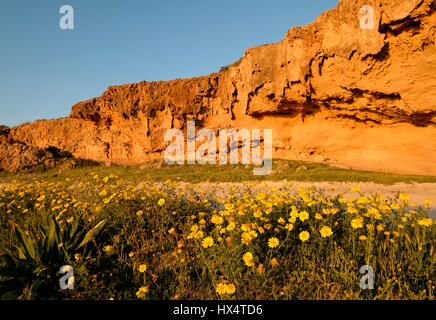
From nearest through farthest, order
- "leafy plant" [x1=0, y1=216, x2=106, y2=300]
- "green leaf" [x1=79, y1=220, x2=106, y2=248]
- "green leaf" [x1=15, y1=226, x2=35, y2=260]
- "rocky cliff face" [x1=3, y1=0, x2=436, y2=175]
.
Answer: "leafy plant" [x1=0, y1=216, x2=106, y2=300] < "green leaf" [x1=15, y1=226, x2=35, y2=260] < "green leaf" [x1=79, y1=220, x2=106, y2=248] < "rocky cliff face" [x1=3, y1=0, x2=436, y2=175]

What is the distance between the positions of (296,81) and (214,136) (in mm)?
7865

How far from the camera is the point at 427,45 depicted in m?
11.0

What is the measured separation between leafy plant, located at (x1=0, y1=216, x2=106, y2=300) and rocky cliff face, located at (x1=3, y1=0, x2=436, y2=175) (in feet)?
50.5

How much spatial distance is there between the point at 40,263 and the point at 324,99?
1630 cm

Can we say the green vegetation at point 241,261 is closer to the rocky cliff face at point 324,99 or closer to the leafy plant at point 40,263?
the leafy plant at point 40,263

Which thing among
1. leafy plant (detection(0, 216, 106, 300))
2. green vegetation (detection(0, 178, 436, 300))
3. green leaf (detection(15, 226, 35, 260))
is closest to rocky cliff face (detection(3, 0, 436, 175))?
green vegetation (detection(0, 178, 436, 300))

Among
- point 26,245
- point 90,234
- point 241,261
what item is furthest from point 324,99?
point 26,245

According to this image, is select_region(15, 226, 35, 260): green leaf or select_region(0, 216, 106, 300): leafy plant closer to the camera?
select_region(0, 216, 106, 300): leafy plant

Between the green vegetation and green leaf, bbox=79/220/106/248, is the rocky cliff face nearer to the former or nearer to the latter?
the green vegetation

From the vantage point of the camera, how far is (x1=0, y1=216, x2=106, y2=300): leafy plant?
198 centimetres

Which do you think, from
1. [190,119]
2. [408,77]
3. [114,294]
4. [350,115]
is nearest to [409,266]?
[114,294]

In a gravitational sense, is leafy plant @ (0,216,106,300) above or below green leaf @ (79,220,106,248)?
below

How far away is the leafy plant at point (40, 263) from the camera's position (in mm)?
1976
